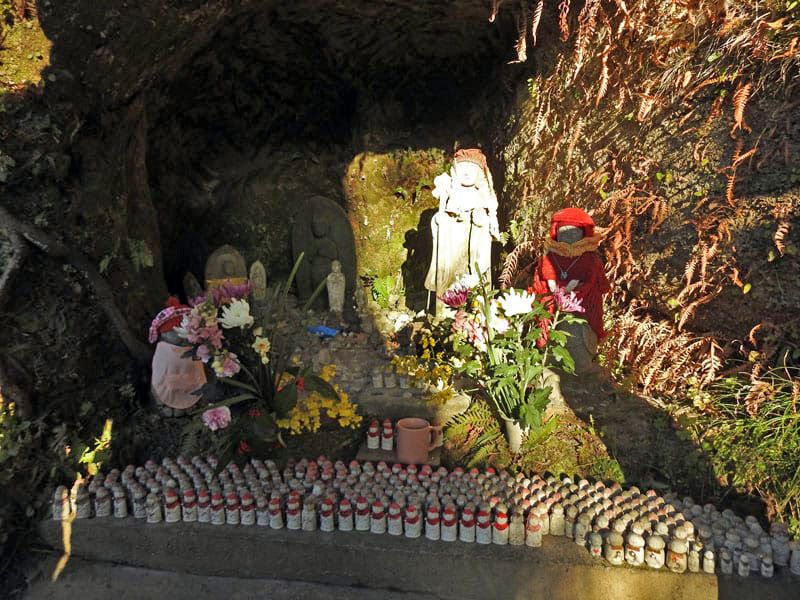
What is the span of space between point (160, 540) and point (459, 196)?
153 inches

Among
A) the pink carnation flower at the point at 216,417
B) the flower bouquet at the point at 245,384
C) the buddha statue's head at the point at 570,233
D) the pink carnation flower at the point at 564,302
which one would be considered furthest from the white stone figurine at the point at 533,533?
the buddha statue's head at the point at 570,233

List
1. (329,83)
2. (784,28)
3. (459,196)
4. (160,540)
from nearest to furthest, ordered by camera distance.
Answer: (160,540)
(784,28)
(459,196)
(329,83)

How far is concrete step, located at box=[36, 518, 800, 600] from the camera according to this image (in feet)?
9.12

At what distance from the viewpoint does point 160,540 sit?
10.6ft

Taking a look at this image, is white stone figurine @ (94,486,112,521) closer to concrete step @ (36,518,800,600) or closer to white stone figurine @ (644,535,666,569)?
concrete step @ (36,518,800,600)

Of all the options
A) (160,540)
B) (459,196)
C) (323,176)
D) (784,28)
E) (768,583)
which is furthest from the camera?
(323,176)

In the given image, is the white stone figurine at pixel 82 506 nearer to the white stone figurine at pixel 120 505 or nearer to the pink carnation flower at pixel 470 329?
the white stone figurine at pixel 120 505

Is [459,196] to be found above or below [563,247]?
above

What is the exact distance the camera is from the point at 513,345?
370 cm

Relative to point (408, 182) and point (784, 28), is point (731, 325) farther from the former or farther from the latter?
point (408, 182)

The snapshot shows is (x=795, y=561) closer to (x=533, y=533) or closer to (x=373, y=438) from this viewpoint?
(x=533, y=533)

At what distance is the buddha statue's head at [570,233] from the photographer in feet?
13.7

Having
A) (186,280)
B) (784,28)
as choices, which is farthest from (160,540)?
(784,28)

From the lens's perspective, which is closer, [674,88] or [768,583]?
[768,583]
